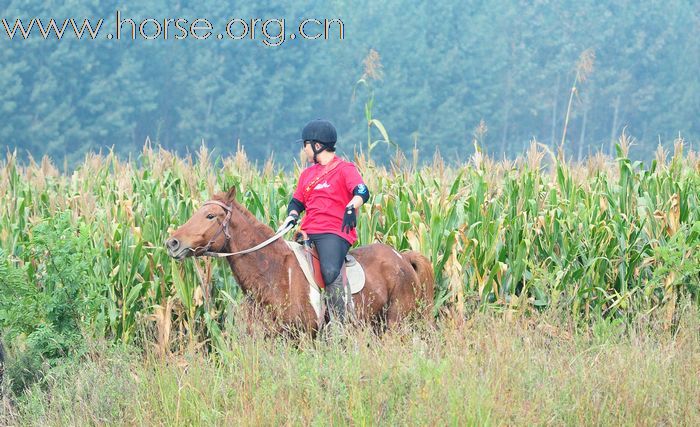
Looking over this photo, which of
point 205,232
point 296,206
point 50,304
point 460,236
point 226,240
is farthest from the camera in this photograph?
point 460,236

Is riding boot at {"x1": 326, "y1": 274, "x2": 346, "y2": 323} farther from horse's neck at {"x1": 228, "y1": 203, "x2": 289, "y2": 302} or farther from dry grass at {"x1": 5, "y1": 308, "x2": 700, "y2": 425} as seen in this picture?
dry grass at {"x1": 5, "y1": 308, "x2": 700, "y2": 425}

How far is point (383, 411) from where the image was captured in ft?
21.3

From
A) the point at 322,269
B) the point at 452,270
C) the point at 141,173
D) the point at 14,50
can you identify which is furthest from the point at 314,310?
the point at 14,50

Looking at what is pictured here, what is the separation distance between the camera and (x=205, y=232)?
812 centimetres

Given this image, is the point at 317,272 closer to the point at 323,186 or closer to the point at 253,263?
the point at 253,263

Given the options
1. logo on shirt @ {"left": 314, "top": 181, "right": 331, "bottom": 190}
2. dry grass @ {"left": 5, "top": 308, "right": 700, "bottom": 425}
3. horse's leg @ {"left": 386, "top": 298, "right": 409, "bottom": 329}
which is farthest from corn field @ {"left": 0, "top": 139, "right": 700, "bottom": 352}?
dry grass @ {"left": 5, "top": 308, "right": 700, "bottom": 425}

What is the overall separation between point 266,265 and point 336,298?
61 cm

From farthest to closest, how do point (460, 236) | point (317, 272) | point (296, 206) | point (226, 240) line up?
point (460, 236)
point (296, 206)
point (317, 272)
point (226, 240)

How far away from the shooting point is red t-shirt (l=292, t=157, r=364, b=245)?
27.9 feet

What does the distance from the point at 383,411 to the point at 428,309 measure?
8.76 feet

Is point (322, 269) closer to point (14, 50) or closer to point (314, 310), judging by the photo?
point (314, 310)

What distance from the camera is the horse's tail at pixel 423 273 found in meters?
9.09

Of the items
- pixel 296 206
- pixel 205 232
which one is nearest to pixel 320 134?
pixel 296 206

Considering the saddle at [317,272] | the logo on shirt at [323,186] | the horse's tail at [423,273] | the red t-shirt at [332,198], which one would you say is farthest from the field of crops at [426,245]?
the logo on shirt at [323,186]
